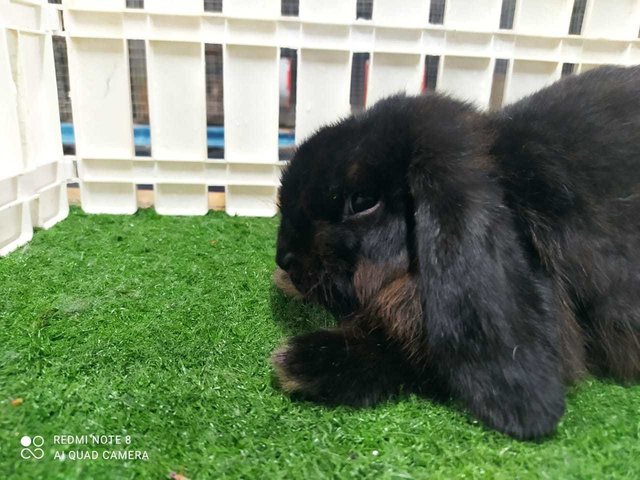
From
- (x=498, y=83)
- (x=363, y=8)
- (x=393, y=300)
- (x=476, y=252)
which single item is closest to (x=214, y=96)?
(x=363, y=8)

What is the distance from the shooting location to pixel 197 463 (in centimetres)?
81

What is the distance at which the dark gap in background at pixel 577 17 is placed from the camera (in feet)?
6.64

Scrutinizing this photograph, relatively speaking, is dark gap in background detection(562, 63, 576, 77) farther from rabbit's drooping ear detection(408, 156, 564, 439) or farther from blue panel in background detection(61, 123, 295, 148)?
rabbit's drooping ear detection(408, 156, 564, 439)

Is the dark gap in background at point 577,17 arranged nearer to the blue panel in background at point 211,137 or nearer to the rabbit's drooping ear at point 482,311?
the blue panel in background at point 211,137

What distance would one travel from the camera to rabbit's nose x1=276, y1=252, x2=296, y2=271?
1.10 metres

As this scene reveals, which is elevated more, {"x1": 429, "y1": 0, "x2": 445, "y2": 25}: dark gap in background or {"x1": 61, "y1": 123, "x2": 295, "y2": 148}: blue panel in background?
{"x1": 429, "y1": 0, "x2": 445, "y2": 25}: dark gap in background

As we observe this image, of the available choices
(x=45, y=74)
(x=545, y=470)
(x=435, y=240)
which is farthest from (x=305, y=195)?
(x=45, y=74)

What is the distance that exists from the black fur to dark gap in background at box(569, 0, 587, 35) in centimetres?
107

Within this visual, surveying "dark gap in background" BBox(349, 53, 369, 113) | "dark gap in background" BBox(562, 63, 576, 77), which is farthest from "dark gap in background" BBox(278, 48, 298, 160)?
"dark gap in background" BBox(562, 63, 576, 77)

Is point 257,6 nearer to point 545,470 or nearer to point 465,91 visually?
point 465,91

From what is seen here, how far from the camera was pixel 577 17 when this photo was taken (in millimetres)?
2068

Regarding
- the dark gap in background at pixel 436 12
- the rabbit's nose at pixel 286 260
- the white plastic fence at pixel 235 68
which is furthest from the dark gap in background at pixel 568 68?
the rabbit's nose at pixel 286 260

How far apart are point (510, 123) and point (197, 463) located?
87 cm

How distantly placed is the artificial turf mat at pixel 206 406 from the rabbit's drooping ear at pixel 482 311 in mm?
64
